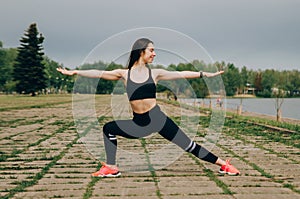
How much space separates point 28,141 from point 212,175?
16.4 feet

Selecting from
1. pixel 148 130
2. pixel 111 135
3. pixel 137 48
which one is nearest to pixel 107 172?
pixel 111 135

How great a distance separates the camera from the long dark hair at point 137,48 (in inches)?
201

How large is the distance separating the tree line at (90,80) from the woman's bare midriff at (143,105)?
3.72ft

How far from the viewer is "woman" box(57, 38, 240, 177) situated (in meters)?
5.00

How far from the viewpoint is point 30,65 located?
201ft

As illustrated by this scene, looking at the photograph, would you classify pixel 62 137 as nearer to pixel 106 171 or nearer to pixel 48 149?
pixel 48 149

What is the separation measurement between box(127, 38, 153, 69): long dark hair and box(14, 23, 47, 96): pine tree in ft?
190

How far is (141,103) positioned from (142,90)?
0.16 metres

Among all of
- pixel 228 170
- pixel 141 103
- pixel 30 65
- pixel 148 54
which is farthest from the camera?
pixel 30 65

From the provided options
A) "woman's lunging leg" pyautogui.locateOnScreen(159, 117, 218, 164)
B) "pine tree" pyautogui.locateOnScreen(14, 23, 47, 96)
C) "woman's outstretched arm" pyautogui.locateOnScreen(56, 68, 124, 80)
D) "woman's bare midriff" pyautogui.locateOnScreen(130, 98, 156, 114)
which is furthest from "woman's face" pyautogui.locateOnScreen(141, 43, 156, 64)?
"pine tree" pyautogui.locateOnScreen(14, 23, 47, 96)

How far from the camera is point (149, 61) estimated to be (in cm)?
516

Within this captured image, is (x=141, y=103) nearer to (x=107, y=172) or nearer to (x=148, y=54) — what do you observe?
(x=148, y=54)

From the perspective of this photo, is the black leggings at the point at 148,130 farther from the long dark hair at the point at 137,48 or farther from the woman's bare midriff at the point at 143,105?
the long dark hair at the point at 137,48

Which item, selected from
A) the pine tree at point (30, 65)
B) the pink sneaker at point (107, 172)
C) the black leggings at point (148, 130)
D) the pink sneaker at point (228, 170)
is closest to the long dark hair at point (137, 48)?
the black leggings at point (148, 130)
